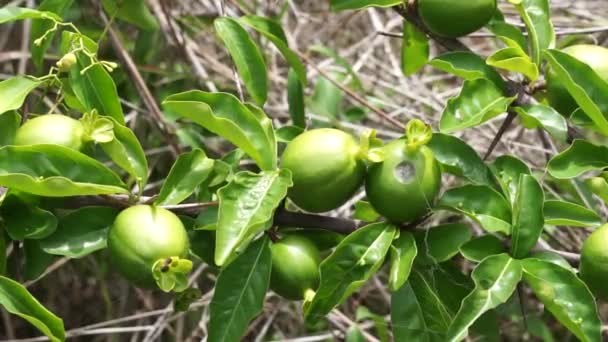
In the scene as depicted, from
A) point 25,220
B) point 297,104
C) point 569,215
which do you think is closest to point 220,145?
point 297,104

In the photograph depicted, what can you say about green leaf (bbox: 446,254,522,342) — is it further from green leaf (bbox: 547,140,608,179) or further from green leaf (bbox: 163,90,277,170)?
green leaf (bbox: 163,90,277,170)

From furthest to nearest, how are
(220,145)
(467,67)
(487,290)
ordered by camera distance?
1. (220,145)
2. (467,67)
3. (487,290)

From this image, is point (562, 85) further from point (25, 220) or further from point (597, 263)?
point (25, 220)

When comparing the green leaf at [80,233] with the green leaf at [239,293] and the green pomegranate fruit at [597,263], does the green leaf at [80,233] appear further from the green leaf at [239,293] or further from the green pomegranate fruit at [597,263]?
the green pomegranate fruit at [597,263]

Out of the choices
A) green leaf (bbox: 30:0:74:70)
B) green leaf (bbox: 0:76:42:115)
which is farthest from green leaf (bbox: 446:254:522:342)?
green leaf (bbox: 30:0:74:70)

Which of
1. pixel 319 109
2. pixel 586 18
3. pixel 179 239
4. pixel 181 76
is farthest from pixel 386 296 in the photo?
pixel 179 239

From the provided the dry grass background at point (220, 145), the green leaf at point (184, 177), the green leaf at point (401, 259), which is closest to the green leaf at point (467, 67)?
the green leaf at point (401, 259)

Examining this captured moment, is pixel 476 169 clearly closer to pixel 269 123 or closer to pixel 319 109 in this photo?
pixel 269 123
